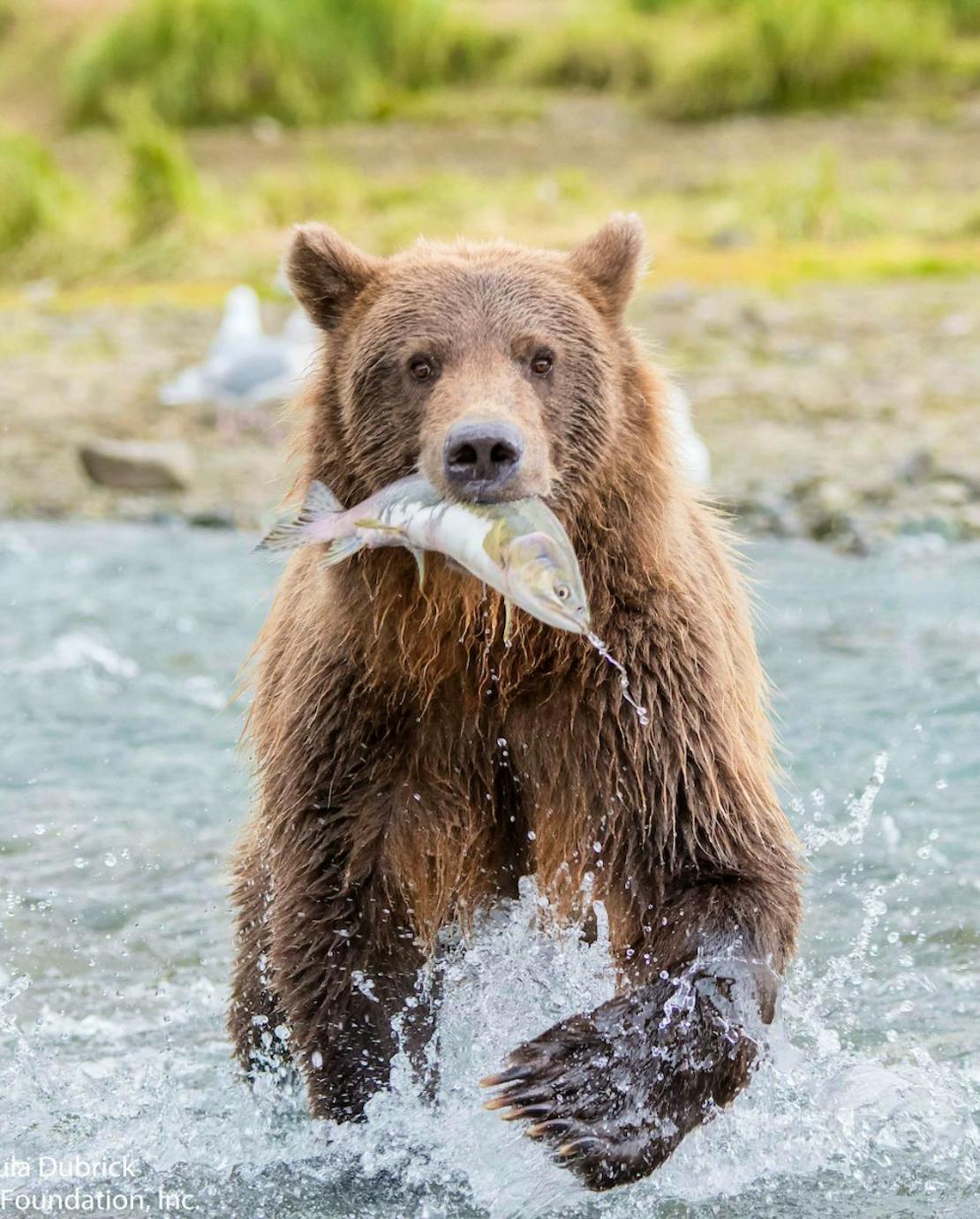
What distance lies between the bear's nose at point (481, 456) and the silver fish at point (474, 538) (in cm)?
4

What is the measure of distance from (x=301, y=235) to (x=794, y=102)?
22.1 m

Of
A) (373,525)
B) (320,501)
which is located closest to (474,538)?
(373,525)

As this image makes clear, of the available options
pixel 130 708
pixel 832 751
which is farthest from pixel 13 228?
pixel 832 751

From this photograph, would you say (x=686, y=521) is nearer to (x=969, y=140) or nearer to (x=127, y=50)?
(x=969, y=140)

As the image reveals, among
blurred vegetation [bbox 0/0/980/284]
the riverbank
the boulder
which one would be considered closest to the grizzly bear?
the riverbank

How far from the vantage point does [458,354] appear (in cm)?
371

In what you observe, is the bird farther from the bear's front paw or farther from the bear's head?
the bear's front paw

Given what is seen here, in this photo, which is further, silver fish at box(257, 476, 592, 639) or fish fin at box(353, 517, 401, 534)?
fish fin at box(353, 517, 401, 534)

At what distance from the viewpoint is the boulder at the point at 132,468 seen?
10.5 m

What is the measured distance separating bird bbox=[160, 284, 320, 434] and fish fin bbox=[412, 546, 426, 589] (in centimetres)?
734

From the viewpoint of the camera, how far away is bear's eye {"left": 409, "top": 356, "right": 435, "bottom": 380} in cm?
373

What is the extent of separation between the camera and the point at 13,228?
16.8 m

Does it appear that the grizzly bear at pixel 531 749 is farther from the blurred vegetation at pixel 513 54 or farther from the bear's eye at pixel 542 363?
the blurred vegetation at pixel 513 54

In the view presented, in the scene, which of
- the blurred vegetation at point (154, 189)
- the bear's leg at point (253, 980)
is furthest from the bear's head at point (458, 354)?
the blurred vegetation at point (154, 189)
